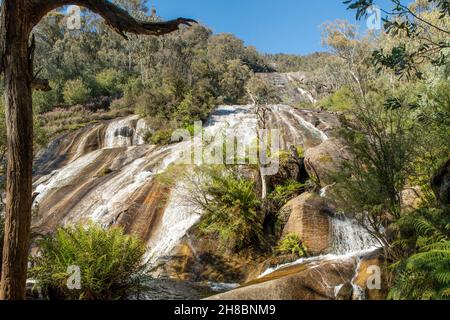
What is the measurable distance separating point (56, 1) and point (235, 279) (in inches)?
294

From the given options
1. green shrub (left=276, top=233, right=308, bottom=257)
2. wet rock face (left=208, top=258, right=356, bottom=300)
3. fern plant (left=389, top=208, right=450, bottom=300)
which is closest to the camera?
fern plant (left=389, top=208, right=450, bottom=300)

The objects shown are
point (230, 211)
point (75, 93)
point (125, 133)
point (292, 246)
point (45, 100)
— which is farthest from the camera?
point (75, 93)

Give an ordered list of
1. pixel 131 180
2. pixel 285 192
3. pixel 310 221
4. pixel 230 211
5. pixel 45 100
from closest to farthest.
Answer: pixel 310 221, pixel 230 211, pixel 285 192, pixel 131 180, pixel 45 100

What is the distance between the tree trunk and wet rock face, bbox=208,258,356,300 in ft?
9.97

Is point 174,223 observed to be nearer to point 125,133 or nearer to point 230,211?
point 230,211

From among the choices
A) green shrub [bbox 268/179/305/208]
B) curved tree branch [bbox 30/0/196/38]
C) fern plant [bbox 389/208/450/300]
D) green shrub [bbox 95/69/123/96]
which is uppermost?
green shrub [bbox 95/69/123/96]

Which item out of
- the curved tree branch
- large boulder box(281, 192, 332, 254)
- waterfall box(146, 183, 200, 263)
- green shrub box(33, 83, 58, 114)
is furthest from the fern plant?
green shrub box(33, 83, 58, 114)

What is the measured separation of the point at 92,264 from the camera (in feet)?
21.1

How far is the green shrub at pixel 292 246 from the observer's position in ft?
29.9

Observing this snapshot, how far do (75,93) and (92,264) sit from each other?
28594 millimetres

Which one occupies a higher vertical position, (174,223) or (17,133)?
(17,133)

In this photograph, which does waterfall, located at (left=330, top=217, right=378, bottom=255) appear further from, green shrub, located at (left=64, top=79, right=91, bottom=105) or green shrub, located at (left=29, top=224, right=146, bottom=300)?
green shrub, located at (left=64, top=79, right=91, bottom=105)

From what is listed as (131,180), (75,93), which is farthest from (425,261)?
(75,93)

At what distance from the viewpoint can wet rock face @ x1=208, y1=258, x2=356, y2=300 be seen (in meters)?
5.84
